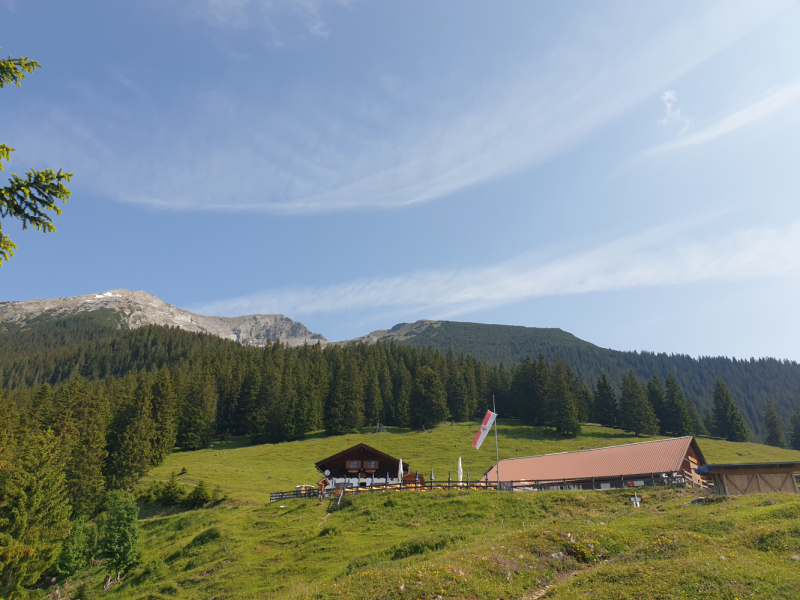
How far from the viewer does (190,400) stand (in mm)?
89938

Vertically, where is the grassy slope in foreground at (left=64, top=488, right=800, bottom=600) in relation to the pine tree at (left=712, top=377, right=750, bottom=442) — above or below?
below

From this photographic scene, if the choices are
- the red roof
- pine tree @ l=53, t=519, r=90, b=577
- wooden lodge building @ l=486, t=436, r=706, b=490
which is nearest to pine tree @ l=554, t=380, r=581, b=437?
the red roof

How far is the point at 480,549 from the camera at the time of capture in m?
19.8

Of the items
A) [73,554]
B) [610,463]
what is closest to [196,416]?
[73,554]

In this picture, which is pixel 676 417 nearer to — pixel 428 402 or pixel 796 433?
pixel 796 433

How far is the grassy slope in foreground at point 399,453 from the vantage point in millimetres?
60500

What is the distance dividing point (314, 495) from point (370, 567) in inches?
887

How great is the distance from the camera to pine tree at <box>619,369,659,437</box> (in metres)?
90.8

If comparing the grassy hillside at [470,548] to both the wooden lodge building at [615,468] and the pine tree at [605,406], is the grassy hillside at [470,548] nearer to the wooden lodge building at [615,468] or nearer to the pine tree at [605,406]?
the wooden lodge building at [615,468]

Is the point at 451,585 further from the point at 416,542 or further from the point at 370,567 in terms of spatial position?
the point at 416,542

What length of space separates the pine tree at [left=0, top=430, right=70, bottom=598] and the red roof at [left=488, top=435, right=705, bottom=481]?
4030 centimetres

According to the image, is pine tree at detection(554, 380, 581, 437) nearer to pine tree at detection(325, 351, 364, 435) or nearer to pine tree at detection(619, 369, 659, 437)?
pine tree at detection(619, 369, 659, 437)

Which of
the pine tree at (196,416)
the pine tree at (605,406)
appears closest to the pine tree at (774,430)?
the pine tree at (605,406)

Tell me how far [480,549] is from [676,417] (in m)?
97.1
